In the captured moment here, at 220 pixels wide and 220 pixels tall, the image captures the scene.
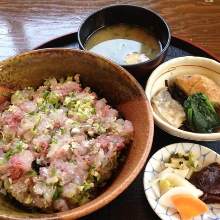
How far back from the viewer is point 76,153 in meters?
1.31

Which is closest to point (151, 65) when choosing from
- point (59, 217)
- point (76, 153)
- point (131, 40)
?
point (131, 40)

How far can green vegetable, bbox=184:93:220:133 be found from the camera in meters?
1.54

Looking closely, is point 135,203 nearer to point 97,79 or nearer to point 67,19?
point 97,79

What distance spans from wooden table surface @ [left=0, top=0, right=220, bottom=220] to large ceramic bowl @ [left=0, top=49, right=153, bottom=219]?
46cm

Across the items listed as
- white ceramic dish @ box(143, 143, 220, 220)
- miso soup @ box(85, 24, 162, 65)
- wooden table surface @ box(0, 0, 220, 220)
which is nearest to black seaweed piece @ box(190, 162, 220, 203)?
white ceramic dish @ box(143, 143, 220, 220)

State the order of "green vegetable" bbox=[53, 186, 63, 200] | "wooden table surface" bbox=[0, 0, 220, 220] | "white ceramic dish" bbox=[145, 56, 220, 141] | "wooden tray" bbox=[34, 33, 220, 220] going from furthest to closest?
"wooden table surface" bbox=[0, 0, 220, 220] → "white ceramic dish" bbox=[145, 56, 220, 141] → "wooden tray" bbox=[34, 33, 220, 220] → "green vegetable" bbox=[53, 186, 63, 200]

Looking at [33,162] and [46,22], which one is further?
[46,22]

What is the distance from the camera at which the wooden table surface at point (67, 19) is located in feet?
6.51

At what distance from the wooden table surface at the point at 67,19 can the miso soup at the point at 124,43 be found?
10.7 inches

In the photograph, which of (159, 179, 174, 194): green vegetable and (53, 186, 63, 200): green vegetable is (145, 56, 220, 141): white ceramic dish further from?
(53, 186, 63, 200): green vegetable

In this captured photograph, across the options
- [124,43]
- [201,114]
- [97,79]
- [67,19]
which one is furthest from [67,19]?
[201,114]

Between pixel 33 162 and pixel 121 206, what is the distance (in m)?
0.34

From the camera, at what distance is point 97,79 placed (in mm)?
1536

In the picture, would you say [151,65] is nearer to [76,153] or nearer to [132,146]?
[132,146]
